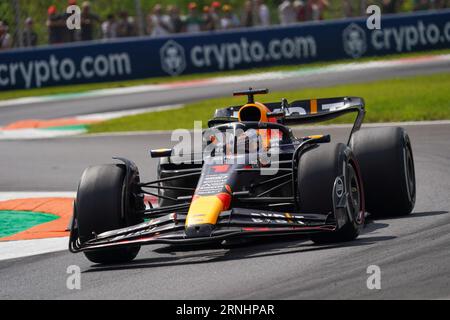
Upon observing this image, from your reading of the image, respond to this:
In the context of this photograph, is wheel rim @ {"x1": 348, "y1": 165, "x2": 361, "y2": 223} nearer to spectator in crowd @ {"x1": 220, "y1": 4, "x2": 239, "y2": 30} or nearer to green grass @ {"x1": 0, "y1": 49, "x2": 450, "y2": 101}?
green grass @ {"x1": 0, "y1": 49, "x2": 450, "y2": 101}

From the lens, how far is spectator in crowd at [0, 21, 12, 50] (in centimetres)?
2831

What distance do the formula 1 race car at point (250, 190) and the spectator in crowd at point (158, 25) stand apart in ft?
63.0

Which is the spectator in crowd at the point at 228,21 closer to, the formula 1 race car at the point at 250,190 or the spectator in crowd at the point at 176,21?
the spectator in crowd at the point at 176,21

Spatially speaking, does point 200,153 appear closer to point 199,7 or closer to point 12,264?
point 12,264

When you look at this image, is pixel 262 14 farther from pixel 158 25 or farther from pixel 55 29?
pixel 55 29

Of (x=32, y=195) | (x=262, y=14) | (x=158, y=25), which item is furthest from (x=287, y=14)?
(x=32, y=195)

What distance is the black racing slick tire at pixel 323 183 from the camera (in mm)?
8648

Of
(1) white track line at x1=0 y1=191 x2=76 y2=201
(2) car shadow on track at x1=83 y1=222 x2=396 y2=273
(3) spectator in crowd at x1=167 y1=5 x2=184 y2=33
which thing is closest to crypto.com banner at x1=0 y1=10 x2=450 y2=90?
(3) spectator in crowd at x1=167 y1=5 x2=184 y2=33

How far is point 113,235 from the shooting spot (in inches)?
346

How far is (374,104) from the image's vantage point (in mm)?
19844

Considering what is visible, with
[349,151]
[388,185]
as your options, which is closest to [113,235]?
[349,151]

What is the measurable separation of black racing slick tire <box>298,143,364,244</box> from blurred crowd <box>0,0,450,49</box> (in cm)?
1994

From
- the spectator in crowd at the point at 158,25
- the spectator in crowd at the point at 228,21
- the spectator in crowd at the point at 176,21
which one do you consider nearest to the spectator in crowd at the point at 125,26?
the spectator in crowd at the point at 158,25
